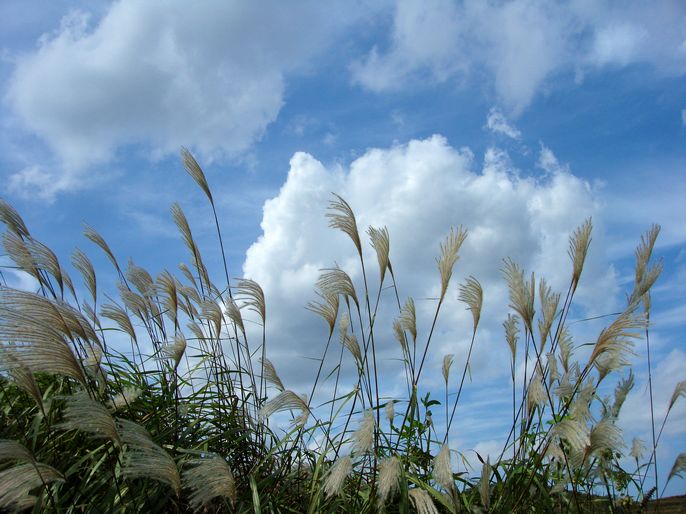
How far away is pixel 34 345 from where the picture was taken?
83.9 inches

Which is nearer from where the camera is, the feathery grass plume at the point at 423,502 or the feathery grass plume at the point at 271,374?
the feathery grass plume at the point at 423,502

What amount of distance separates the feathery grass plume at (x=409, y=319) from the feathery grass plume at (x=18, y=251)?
82.6 inches

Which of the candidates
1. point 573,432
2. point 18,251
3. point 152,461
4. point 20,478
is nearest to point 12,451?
point 20,478

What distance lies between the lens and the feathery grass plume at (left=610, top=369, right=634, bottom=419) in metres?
3.81

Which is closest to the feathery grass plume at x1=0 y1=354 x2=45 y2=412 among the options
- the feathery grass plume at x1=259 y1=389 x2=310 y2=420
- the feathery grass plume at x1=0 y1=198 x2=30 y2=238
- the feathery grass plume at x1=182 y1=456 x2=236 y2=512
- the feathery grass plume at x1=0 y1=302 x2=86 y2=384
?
the feathery grass plume at x1=0 y1=302 x2=86 y2=384

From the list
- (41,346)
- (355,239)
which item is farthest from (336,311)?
(41,346)

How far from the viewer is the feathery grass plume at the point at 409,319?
357cm

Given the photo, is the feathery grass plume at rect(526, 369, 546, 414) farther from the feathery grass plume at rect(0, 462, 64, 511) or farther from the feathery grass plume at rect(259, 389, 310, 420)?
the feathery grass plume at rect(0, 462, 64, 511)

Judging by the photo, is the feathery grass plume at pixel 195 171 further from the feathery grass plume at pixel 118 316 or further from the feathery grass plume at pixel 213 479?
the feathery grass plume at pixel 213 479

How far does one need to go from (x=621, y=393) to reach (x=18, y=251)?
3.55 metres

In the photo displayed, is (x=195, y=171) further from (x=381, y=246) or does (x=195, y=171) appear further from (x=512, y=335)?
(x=512, y=335)

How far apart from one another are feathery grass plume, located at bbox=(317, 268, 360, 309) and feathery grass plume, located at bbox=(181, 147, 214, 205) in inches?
45.8

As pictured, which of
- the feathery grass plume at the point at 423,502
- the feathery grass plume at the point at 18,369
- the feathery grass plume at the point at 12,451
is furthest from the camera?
the feathery grass plume at the point at 423,502

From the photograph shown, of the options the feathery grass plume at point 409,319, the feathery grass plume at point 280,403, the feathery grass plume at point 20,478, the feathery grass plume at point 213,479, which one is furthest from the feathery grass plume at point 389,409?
the feathery grass plume at point 20,478
